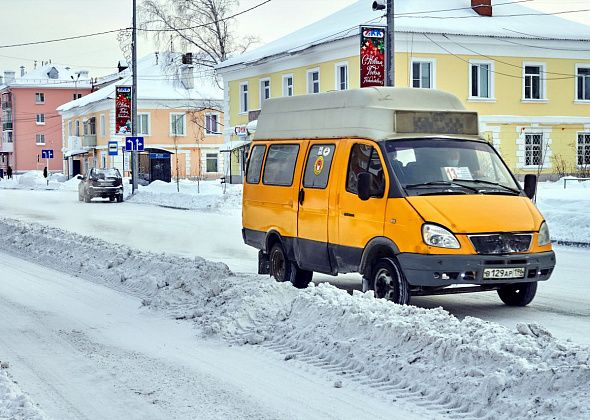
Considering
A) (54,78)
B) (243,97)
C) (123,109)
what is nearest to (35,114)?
(54,78)

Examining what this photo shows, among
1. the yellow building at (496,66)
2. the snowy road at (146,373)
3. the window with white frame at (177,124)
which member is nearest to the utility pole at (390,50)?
the snowy road at (146,373)

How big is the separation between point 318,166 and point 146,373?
16.7 ft

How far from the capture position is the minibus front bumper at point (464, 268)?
10117 millimetres

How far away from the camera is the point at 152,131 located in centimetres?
7512

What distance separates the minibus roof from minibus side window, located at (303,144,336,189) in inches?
6.4

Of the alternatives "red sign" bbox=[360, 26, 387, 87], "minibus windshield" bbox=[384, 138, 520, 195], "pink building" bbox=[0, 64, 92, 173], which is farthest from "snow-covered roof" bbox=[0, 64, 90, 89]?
"minibus windshield" bbox=[384, 138, 520, 195]

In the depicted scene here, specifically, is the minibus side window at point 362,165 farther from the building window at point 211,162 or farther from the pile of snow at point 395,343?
the building window at point 211,162

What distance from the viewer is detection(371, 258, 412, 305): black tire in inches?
412

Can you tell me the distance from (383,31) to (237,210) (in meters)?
10.4

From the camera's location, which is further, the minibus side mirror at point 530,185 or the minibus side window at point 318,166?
the minibus side window at point 318,166

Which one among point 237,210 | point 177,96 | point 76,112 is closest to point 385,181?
point 237,210

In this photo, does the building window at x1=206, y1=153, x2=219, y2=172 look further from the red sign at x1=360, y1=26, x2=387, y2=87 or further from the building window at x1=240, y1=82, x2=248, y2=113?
the red sign at x1=360, y1=26, x2=387, y2=87

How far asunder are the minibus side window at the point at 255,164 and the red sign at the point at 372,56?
10999 mm

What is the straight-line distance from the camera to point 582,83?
154ft
